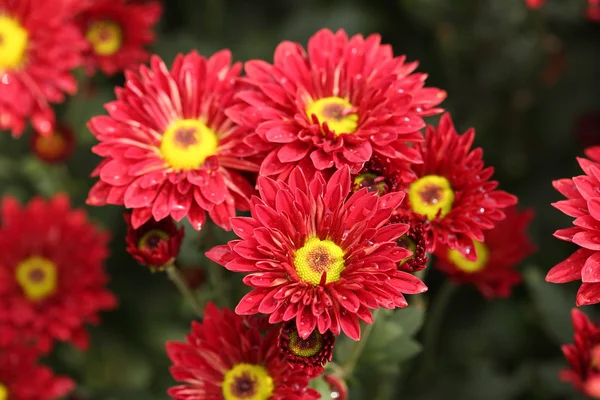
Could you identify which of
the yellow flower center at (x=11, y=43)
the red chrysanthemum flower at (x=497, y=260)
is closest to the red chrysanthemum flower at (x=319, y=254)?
the red chrysanthemum flower at (x=497, y=260)

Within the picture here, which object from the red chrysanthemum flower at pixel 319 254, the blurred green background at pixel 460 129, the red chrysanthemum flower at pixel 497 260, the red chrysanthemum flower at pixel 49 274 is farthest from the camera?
the blurred green background at pixel 460 129

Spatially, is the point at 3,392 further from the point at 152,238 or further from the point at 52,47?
the point at 52,47

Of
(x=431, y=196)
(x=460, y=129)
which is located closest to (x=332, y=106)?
(x=431, y=196)

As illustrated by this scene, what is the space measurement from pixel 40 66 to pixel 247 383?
0.81 meters

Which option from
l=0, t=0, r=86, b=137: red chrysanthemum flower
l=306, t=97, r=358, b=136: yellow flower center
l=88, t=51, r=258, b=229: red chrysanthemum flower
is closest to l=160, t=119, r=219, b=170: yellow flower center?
l=88, t=51, r=258, b=229: red chrysanthemum flower

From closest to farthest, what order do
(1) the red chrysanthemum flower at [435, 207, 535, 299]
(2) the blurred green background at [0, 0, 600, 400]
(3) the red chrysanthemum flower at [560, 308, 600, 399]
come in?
(3) the red chrysanthemum flower at [560, 308, 600, 399]
(1) the red chrysanthemum flower at [435, 207, 535, 299]
(2) the blurred green background at [0, 0, 600, 400]

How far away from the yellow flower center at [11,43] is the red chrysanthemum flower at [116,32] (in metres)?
0.13

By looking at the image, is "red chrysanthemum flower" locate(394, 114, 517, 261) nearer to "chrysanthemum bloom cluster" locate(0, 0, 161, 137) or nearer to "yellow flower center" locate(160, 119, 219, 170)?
"yellow flower center" locate(160, 119, 219, 170)

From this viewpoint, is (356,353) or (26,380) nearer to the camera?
(356,353)

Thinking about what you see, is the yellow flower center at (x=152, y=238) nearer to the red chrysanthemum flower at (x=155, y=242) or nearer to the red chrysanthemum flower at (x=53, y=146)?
the red chrysanthemum flower at (x=155, y=242)

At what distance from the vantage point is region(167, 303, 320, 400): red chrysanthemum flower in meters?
0.99

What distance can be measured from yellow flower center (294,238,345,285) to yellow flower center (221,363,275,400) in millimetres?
188

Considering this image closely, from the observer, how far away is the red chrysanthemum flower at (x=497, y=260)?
125cm

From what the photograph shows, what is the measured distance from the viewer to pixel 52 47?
4.71 ft
